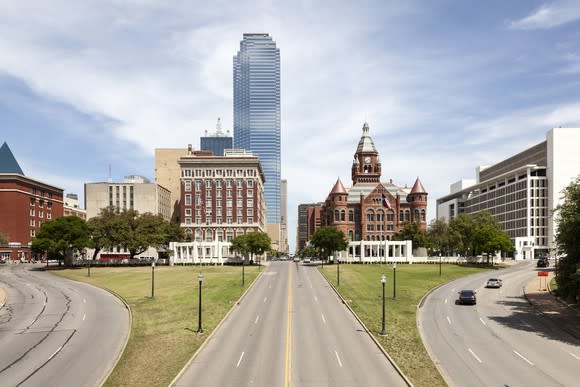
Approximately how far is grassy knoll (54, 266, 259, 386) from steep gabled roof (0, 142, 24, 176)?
9762 centimetres

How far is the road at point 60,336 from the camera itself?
2577cm

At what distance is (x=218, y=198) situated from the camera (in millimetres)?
133250

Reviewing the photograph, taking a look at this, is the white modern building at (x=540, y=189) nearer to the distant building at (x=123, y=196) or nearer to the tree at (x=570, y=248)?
the tree at (x=570, y=248)

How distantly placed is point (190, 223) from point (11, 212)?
47744 mm

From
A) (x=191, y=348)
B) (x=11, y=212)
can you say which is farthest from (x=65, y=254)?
(x=191, y=348)

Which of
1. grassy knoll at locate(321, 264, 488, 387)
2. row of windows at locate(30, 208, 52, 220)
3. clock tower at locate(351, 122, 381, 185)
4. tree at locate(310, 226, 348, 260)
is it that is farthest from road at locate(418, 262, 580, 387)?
row of windows at locate(30, 208, 52, 220)

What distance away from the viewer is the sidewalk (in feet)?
122

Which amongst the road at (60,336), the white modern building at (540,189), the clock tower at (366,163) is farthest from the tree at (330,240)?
the white modern building at (540,189)

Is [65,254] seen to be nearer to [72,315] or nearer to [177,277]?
[177,277]

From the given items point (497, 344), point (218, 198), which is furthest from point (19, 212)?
point (497, 344)

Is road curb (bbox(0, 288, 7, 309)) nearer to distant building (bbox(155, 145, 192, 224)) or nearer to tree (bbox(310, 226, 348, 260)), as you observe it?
tree (bbox(310, 226, 348, 260))

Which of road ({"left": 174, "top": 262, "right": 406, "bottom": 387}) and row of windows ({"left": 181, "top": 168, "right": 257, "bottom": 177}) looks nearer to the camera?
road ({"left": 174, "top": 262, "right": 406, "bottom": 387})

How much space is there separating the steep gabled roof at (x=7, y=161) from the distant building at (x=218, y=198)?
62102 millimetres

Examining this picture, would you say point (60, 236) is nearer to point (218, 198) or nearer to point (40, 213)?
point (40, 213)
